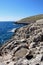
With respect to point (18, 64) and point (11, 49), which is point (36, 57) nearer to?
point (18, 64)

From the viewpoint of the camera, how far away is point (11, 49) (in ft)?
69.7

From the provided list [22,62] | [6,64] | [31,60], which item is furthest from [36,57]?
[6,64]

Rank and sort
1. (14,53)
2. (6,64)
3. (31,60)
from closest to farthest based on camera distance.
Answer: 1. (31,60)
2. (6,64)
3. (14,53)

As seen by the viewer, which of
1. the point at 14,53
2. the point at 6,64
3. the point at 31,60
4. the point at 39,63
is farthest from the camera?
the point at 14,53

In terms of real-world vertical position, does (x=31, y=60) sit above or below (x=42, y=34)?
below

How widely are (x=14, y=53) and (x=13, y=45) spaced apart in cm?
235

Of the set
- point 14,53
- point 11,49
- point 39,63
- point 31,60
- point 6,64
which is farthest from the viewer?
point 11,49

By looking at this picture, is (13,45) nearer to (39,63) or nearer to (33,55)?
(33,55)

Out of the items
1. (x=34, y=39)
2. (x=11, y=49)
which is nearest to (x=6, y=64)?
(x=11, y=49)

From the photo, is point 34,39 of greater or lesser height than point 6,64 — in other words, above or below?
above

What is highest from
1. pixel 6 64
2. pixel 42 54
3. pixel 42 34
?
pixel 42 34

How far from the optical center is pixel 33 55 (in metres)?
16.5

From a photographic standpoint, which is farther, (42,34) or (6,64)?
(42,34)

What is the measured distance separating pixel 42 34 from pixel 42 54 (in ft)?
23.7
